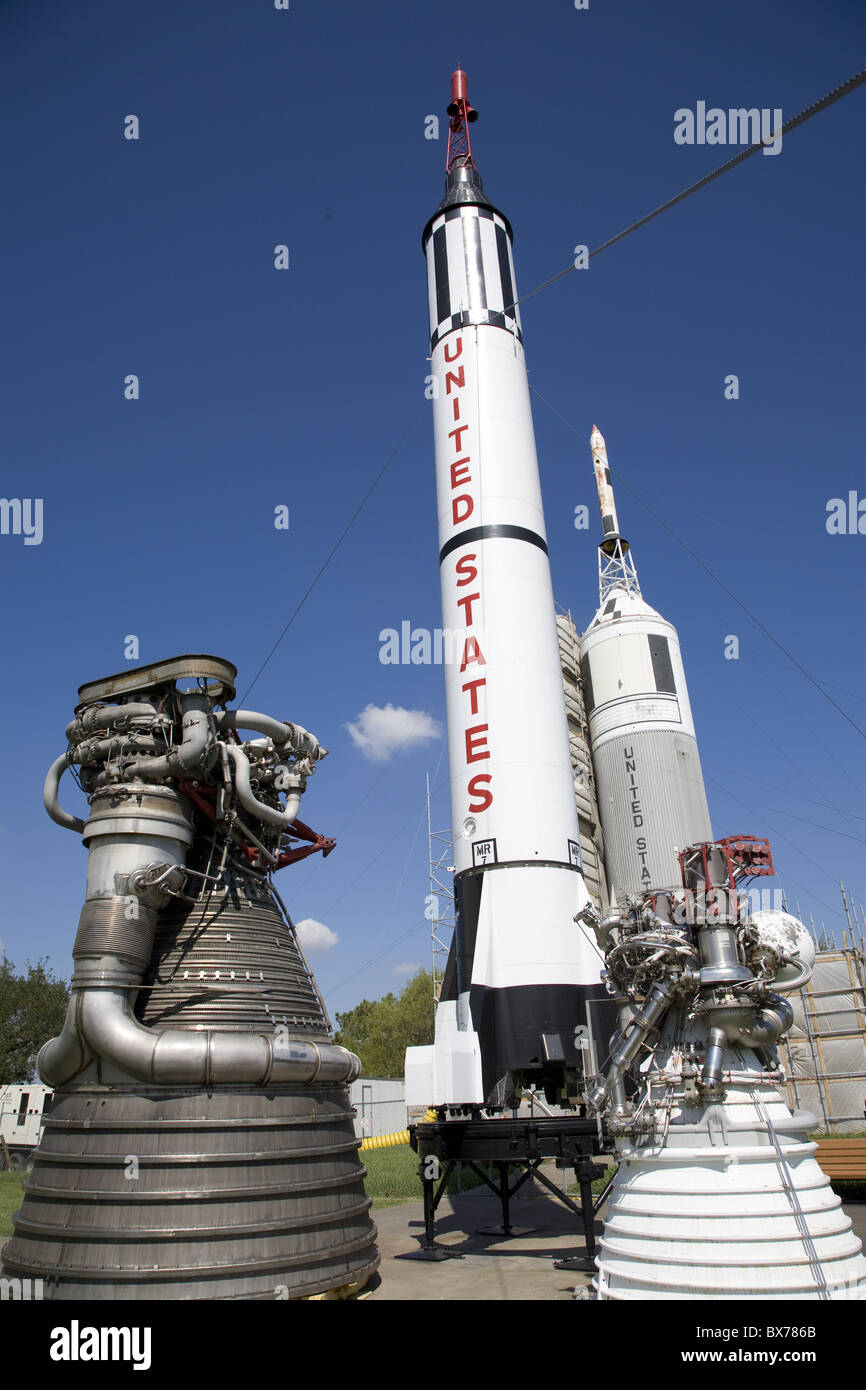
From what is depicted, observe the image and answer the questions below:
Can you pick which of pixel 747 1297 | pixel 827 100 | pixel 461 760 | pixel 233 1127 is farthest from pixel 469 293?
pixel 747 1297

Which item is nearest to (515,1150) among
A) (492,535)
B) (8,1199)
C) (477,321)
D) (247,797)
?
(247,797)

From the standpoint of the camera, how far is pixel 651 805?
24203 millimetres

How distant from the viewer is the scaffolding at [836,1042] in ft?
82.5

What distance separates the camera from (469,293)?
21.7 meters

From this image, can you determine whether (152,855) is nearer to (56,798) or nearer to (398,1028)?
(56,798)

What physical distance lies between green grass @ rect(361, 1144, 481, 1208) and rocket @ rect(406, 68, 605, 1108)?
9.11 meters

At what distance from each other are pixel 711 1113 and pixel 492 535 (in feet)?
42.4

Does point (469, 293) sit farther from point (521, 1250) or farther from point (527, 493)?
point (521, 1250)

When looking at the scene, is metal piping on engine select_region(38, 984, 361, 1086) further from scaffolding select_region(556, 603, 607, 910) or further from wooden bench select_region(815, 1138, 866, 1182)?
scaffolding select_region(556, 603, 607, 910)

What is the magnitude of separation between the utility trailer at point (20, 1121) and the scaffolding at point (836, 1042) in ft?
103

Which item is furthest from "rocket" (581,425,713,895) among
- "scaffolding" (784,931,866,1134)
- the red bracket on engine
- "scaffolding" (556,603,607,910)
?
the red bracket on engine
